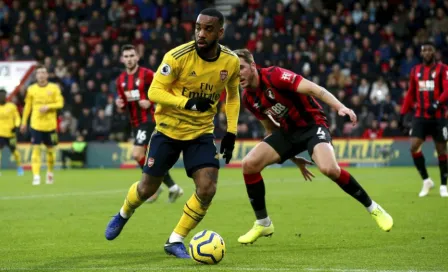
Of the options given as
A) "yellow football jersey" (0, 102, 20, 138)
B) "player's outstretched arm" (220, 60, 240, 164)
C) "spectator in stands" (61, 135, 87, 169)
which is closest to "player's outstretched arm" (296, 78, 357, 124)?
"player's outstretched arm" (220, 60, 240, 164)

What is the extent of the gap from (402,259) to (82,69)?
Result: 75.3ft

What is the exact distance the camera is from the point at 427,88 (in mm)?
14984

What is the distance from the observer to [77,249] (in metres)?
8.74

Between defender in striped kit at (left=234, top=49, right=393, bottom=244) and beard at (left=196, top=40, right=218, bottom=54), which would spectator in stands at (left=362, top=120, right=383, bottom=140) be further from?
beard at (left=196, top=40, right=218, bottom=54)

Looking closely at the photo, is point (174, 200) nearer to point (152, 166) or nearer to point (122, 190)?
point (122, 190)

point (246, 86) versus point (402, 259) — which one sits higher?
point (246, 86)

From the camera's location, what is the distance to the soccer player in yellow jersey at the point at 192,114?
7.89m

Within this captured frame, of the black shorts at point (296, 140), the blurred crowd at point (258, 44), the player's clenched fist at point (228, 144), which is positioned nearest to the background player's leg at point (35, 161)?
the blurred crowd at point (258, 44)

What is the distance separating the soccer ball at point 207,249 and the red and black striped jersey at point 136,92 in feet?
23.3

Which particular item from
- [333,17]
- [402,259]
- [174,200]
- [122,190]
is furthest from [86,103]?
[402,259]

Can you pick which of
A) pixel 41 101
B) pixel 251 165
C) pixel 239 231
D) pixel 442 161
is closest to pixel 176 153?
pixel 251 165

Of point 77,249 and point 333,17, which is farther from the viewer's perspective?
point 333,17

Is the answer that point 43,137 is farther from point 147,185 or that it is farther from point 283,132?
point 147,185

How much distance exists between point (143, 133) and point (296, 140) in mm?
5510
